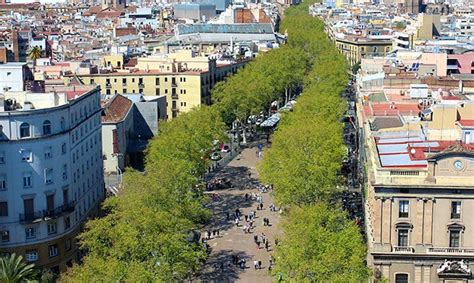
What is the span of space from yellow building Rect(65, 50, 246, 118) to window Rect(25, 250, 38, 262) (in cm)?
6132

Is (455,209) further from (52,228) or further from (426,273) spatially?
(52,228)

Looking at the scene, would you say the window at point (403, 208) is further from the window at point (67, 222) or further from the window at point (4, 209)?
the window at point (4, 209)

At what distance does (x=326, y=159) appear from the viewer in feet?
244

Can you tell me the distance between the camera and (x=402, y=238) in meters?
58.2

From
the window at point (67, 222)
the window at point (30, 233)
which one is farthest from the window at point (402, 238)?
the window at point (30, 233)

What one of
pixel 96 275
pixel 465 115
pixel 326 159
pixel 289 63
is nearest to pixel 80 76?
pixel 289 63

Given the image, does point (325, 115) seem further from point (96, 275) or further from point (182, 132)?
point (96, 275)

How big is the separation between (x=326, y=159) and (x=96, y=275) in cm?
3093

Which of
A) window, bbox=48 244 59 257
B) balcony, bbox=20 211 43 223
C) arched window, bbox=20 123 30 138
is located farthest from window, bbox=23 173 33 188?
window, bbox=48 244 59 257

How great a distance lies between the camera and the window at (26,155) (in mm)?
64000

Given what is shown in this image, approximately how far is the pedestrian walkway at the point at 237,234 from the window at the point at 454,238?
14.5m

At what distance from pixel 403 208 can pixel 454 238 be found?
4.17 meters

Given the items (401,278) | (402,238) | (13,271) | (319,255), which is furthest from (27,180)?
(401,278)

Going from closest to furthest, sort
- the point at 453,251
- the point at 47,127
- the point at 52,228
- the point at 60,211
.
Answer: the point at 453,251
the point at 47,127
the point at 52,228
the point at 60,211
